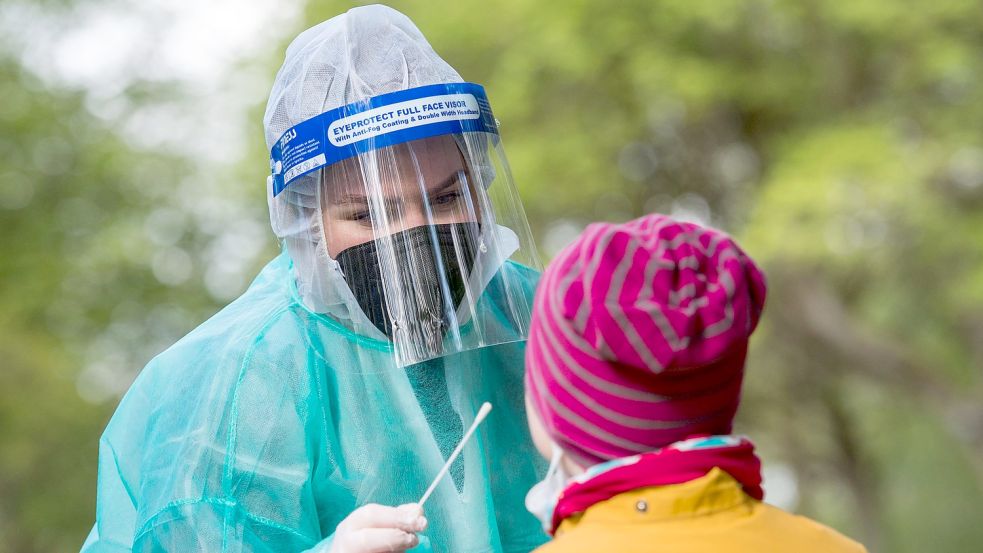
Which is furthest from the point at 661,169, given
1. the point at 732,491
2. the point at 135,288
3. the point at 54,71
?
the point at 732,491

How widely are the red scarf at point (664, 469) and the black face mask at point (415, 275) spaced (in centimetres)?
76

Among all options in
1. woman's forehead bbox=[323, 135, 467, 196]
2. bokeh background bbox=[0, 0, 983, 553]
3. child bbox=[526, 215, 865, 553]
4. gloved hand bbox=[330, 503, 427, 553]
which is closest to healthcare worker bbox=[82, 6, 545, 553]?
woman's forehead bbox=[323, 135, 467, 196]

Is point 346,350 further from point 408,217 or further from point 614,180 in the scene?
point 614,180

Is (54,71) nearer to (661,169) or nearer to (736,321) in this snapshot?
(661,169)

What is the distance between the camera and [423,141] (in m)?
2.23

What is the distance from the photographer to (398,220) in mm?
2174

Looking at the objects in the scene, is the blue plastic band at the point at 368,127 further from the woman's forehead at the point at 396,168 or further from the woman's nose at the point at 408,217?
the woman's nose at the point at 408,217

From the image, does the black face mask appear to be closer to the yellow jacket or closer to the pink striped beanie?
the pink striped beanie

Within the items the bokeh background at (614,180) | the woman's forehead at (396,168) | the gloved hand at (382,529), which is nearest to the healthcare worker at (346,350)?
the woman's forehead at (396,168)

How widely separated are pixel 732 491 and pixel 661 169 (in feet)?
33.7

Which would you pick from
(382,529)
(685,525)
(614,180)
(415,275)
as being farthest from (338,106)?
(614,180)

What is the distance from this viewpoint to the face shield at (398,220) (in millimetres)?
2166

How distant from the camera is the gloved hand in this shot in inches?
67.9

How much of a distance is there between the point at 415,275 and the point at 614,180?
8945 mm
